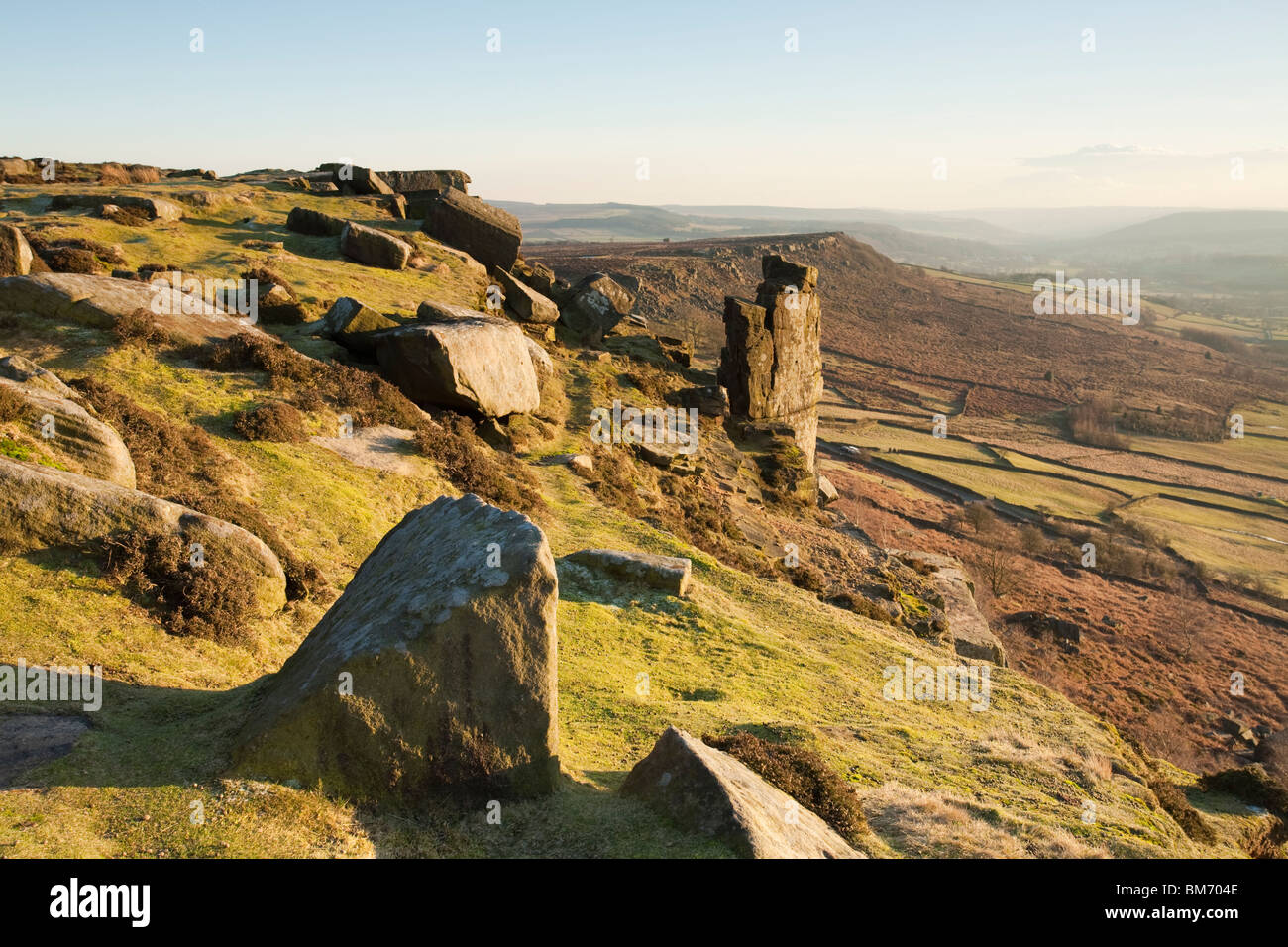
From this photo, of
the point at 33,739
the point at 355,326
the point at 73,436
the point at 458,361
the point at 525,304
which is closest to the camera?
the point at 33,739

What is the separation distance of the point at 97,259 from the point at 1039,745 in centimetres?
3074

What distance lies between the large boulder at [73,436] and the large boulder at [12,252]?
10.3 meters

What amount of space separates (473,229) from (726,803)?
36.6m

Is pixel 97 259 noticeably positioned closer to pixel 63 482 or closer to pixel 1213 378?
pixel 63 482

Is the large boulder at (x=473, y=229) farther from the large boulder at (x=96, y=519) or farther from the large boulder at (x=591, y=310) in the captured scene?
the large boulder at (x=96, y=519)

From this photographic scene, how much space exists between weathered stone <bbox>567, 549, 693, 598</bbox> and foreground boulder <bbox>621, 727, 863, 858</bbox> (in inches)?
371

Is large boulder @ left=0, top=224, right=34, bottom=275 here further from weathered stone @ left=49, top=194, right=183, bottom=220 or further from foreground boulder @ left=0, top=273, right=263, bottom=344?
weathered stone @ left=49, top=194, right=183, bottom=220

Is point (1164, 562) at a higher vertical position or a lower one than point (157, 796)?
lower

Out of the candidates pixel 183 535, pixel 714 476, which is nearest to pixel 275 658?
pixel 183 535

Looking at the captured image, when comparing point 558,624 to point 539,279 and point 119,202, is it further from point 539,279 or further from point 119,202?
point 119,202

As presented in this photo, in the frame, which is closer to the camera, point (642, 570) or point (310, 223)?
point (642, 570)

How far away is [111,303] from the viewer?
1972cm

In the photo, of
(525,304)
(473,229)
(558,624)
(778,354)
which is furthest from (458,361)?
(778,354)

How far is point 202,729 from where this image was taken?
8086mm
